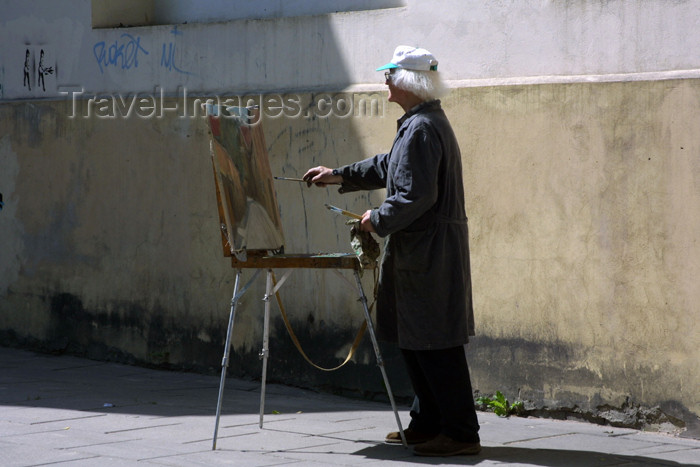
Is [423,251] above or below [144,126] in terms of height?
below

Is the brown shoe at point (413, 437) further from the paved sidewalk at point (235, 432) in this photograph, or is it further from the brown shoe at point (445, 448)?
the brown shoe at point (445, 448)

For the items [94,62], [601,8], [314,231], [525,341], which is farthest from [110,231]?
[601,8]

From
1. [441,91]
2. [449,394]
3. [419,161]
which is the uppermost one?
[441,91]

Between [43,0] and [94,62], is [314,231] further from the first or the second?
[43,0]

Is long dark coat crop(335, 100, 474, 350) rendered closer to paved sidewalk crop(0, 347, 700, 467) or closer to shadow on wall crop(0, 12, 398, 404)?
paved sidewalk crop(0, 347, 700, 467)

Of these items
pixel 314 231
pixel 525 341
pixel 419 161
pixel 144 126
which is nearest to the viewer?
pixel 419 161

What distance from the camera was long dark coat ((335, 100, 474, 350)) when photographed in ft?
15.7

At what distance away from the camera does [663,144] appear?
5.39 metres

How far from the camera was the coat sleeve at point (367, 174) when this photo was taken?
17.3 ft

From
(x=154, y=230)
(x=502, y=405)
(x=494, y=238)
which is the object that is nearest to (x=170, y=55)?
(x=154, y=230)

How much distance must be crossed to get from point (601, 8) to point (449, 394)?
7.38 feet

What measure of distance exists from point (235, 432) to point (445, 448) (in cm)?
119

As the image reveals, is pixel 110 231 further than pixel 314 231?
Yes

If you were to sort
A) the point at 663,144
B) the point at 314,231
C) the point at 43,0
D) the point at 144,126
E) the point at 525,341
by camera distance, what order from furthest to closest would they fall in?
the point at 43,0 < the point at 144,126 < the point at 314,231 < the point at 525,341 < the point at 663,144
